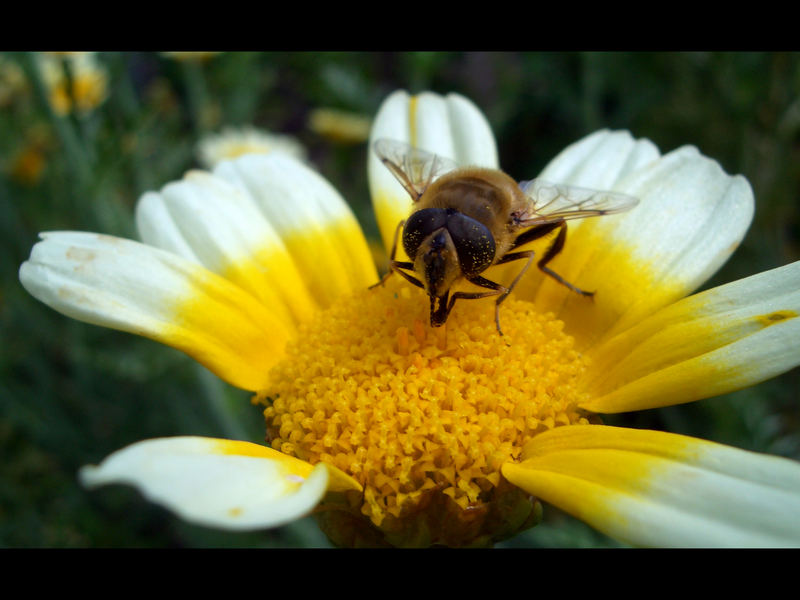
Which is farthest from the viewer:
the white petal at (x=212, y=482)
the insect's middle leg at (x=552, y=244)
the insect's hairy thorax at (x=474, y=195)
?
the insect's middle leg at (x=552, y=244)

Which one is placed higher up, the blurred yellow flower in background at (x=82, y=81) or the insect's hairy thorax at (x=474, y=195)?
the insect's hairy thorax at (x=474, y=195)

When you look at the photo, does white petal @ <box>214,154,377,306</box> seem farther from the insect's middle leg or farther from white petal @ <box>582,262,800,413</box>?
white petal @ <box>582,262,800,413</box>

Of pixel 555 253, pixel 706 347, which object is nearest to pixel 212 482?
pixel 706 347

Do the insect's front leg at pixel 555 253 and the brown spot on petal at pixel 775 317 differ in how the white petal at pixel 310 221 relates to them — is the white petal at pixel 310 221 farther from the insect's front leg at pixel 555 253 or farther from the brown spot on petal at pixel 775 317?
the brown spot on petal at pixel 775 317

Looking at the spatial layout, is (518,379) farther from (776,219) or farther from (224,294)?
(776,219)

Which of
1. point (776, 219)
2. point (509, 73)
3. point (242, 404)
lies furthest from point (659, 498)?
point (509, 73)

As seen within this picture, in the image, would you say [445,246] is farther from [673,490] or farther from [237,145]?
[237,145]

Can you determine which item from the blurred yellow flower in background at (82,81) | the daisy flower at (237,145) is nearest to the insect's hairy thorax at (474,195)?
the daisy flower at (237,145)

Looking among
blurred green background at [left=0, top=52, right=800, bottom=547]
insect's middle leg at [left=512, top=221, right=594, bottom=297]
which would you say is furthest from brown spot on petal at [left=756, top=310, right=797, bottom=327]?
blurred green background at [left=0, top=52, right=800, bottom=547]
